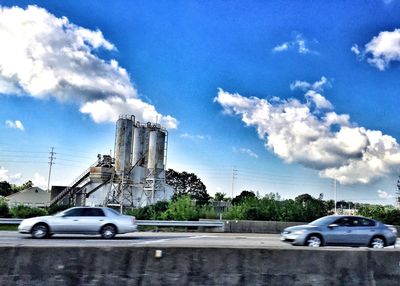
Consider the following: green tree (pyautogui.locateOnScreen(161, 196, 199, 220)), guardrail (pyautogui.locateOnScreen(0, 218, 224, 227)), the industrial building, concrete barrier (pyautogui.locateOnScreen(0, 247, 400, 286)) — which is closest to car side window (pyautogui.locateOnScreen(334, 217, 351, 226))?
concrete barrier (pyautogui.locateOnScreen(0, 247, 400, 286))

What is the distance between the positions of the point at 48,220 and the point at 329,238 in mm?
11840

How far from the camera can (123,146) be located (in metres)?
59.8

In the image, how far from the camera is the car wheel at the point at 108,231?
66.3 feet

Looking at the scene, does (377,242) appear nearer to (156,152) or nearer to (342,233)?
(342,233)

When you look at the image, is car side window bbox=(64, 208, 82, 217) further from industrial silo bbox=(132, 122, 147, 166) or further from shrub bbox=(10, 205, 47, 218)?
industrial silo bbox=(132, 122, 147, 166)

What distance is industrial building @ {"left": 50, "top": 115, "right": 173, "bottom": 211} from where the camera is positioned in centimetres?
5988

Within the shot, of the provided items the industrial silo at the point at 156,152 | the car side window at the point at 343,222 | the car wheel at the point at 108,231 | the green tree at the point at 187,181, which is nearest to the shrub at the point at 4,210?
the car wheel at the point at 108,231

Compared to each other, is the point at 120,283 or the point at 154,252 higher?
the point at 154,252

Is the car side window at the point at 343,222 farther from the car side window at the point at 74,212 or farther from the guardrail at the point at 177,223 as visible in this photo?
the guardrail at the point at 177,223

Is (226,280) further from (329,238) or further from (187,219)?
(187,219)

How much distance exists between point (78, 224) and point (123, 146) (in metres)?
40.2

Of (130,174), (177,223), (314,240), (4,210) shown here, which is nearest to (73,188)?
(130,174)

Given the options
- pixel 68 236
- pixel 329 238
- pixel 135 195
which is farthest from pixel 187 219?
pixel 135 195

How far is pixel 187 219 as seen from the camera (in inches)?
1225
